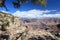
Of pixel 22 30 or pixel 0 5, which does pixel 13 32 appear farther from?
pixel 0 5

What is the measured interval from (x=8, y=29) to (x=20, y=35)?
38.8 inches

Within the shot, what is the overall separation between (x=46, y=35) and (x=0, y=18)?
376cm

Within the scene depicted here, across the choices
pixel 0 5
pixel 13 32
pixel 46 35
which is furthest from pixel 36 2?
pixel 46 35

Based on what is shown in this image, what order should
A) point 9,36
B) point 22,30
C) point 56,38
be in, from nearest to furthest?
point 9,36 → point 22,30 → point 56,38

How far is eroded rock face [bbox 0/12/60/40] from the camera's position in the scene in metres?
13.6

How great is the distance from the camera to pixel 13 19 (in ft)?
50.1

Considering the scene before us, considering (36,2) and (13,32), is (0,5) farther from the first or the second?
(13,32)

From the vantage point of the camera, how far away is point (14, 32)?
13.9 meters

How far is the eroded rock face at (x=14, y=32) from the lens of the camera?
1361 centimetres

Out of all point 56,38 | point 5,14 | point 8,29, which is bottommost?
point 56,38

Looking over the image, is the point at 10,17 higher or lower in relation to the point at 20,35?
higher

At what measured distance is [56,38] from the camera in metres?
15.6

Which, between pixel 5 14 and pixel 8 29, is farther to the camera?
pixel 5 14

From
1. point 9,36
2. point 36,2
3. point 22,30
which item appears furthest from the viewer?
point 22,30
